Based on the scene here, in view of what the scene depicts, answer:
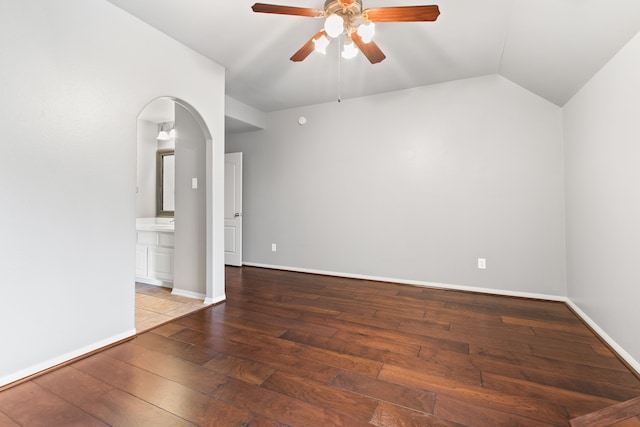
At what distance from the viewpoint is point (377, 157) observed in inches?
163

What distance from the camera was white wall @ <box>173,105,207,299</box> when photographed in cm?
335

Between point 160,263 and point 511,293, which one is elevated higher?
point 160,263

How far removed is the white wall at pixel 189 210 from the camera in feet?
11.0

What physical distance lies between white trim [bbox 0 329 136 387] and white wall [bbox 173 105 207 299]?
1.05 meters

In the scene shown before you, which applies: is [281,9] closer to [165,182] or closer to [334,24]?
[334,24]

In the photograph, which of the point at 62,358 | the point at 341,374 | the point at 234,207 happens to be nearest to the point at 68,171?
the point at 62,358

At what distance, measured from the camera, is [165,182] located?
5.02 metres

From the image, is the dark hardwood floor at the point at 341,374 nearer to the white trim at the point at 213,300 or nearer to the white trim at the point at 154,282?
the white trim at the point at 213,300

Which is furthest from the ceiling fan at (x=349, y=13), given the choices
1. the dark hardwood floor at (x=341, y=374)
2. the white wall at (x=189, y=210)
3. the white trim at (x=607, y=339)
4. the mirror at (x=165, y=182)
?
the mirror at (x=165, y=182)

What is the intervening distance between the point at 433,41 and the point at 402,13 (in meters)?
1.17

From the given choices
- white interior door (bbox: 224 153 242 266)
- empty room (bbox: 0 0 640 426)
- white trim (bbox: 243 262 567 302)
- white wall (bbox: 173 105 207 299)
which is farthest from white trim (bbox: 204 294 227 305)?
white interior door (bbox: 224 153 242 266)

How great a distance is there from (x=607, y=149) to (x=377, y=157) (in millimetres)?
2361

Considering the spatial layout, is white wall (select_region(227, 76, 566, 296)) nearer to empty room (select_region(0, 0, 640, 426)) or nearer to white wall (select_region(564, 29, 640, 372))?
empty room (select_region(0, 0, 640, 426))

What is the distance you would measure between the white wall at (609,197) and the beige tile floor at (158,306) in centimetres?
353
